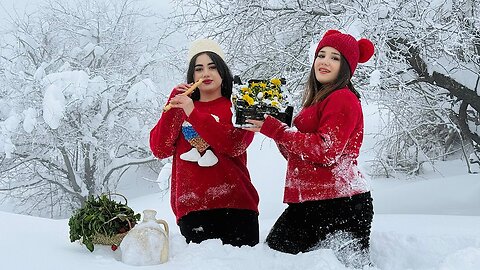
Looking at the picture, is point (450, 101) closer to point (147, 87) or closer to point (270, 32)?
point (270, 32)

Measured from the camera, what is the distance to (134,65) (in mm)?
14219

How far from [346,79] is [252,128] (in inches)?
20.4

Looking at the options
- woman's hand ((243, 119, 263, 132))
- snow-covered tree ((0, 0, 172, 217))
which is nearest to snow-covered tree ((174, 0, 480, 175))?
woman's hand ((243, 119, 263, 132))

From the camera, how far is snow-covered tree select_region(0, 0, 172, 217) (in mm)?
11766

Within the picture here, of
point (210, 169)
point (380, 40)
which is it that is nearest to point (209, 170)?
point (210, 169)

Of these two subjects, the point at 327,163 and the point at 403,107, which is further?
the point at 403,107

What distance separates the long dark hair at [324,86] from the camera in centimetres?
261

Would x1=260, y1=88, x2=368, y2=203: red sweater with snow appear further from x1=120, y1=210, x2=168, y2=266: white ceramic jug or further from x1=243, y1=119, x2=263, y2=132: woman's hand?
x1=120, y1=210, x2=168, y2=266: white ceramic jug

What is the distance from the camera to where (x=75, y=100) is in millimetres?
11328

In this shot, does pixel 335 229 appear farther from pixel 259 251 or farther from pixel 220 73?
pixel 220 73

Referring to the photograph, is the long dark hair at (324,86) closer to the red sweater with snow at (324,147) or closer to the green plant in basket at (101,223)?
the red sweater with snow at (324,147)

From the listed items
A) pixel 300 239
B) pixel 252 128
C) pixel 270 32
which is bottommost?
pixel 300 239

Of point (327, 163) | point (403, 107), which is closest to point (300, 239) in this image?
point (327, 163)

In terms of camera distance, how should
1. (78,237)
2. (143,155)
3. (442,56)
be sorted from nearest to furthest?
(78,237), (442,56), (143,155)
